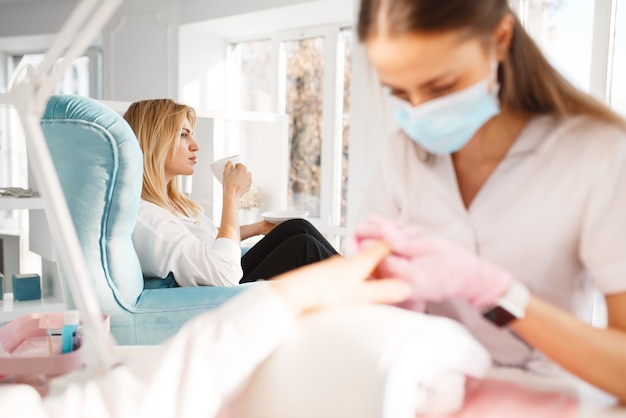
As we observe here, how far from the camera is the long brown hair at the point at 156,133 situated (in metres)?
1.23

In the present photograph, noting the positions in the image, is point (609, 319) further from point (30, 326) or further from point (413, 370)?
point (30, 326)

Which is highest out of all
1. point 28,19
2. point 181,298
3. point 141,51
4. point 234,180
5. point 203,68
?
point 28,19

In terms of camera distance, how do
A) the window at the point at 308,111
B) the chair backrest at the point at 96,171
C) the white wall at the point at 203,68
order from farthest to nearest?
the white wall at the point at 203,68
the chair backrest at the point at 96,171
the window at the point at 308,111

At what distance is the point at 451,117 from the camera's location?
18.8 inches

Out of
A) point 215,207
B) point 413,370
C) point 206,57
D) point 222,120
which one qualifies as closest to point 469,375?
point 413,370

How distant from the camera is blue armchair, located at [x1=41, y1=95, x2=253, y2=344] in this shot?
3.16ft

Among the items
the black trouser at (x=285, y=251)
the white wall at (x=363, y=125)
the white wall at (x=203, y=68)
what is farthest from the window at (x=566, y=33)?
the white wall at (x=203, y=68)

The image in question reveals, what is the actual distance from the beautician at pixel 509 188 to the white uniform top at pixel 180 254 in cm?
70

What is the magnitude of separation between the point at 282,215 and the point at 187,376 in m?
0.83

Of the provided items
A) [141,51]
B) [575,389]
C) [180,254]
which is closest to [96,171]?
→ [180,254]

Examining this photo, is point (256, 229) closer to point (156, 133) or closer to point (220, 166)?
point (220, 166)

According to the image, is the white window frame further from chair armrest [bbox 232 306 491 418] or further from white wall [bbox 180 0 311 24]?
white wall [bbox 180 0 311 24]

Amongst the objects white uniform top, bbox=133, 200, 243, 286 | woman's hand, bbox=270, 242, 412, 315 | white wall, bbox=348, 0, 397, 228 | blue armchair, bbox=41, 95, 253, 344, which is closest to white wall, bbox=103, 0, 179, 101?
white uniform top, bbox=133, 200, 243, 286

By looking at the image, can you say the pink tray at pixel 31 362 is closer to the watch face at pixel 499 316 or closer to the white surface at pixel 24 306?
the watch face at pixel 499 316
